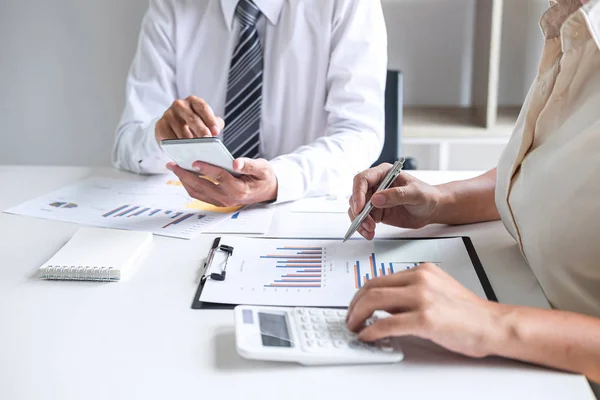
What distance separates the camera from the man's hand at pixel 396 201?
100 centimetres

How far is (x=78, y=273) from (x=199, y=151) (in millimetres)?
301

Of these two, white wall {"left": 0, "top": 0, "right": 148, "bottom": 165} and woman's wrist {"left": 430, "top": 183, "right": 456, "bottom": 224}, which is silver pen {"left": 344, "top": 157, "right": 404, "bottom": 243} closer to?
woman's wrist {"left": 430, "top": 183, "right": 456, "bottom": 224}

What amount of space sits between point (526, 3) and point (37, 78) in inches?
74.1

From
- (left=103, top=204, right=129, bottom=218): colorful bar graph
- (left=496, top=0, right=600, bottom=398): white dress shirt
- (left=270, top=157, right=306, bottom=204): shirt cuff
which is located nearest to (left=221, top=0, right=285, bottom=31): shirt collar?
(left=270, top=157, right=306, bottom=204): shirt cuff

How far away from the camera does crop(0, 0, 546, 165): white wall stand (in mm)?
2447

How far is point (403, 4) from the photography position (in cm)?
245

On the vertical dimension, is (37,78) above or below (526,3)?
below

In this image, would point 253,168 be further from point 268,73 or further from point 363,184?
point 268,73

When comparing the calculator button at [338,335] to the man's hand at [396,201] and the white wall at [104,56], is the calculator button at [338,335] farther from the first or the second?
the white wall at [104,56]

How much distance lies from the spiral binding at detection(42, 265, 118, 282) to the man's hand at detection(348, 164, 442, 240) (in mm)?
382

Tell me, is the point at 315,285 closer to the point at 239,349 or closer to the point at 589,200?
the point at 239,349

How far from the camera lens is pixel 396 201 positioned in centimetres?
100

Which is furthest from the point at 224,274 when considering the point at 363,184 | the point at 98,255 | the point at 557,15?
the point at 557,15

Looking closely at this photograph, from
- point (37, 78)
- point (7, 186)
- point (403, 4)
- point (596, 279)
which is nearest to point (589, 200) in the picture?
point (596, 279)
